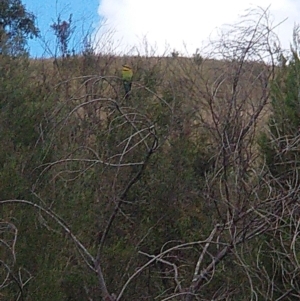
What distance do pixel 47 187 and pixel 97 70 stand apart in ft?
14.2

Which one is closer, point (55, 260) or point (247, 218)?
point (247, 218)

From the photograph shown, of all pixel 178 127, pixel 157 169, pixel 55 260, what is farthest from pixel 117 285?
pixel 178 127

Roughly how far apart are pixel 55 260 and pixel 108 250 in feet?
2.43

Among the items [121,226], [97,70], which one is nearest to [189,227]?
[121,226]

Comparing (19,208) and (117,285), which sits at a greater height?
(19,208)

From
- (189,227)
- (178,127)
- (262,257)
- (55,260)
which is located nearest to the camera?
(262,257)

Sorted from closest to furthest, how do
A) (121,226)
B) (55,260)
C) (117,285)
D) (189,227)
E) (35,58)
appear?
(55,260) → (117,285) → (121,226) → (189,227) → (35,58)

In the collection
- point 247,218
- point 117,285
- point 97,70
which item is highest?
point 97,70

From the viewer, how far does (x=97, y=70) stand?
9.89 metres

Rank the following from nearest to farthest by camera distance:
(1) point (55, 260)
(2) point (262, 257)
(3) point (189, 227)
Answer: (2) point (262, 257)
(1) point (55, 260)
(3) point (189, 227)

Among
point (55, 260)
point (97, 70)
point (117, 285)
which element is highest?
point (97, 70)

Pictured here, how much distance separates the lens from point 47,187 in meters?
5.89

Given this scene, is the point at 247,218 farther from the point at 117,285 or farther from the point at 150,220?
the point at 150,220

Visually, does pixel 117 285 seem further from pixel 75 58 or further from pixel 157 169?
pixel 75 58
